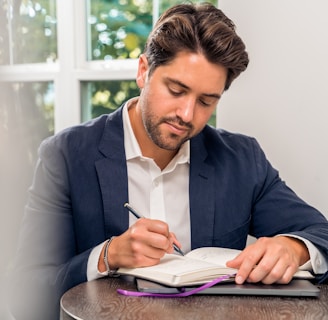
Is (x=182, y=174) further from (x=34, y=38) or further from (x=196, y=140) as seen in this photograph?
(x=34, y=38)

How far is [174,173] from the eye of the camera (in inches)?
61.6

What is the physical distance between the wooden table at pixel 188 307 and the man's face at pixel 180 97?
0.49 metres

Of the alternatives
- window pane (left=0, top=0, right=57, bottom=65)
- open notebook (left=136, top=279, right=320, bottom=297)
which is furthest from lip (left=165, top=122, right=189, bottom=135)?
window pane (left=0, top=0, right=57, bottom=65)

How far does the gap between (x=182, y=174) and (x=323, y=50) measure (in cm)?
61

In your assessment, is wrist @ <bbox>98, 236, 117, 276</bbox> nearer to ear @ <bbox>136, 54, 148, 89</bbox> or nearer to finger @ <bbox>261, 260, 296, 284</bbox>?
finger @ <bbox>261, 260, 296, 284</bbox>

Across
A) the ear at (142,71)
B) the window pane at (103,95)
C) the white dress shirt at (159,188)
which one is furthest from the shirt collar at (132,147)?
the window pane at (103,95)

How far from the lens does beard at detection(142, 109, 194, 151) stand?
1407 millimetres

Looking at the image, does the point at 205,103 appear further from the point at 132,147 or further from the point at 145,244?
the point at 145,244

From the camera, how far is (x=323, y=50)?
1.68 metres

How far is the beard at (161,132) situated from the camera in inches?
55.4

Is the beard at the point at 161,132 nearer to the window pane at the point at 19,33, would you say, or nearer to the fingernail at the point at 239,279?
the fingernail at the point at 239,279

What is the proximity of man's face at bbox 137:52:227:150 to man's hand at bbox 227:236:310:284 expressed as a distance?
39 centimetres

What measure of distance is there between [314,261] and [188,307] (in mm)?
419

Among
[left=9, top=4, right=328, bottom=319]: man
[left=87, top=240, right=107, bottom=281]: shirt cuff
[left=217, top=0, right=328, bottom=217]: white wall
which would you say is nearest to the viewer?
[left=87, top=240, right=107, bottom=281]: shirt cuff
